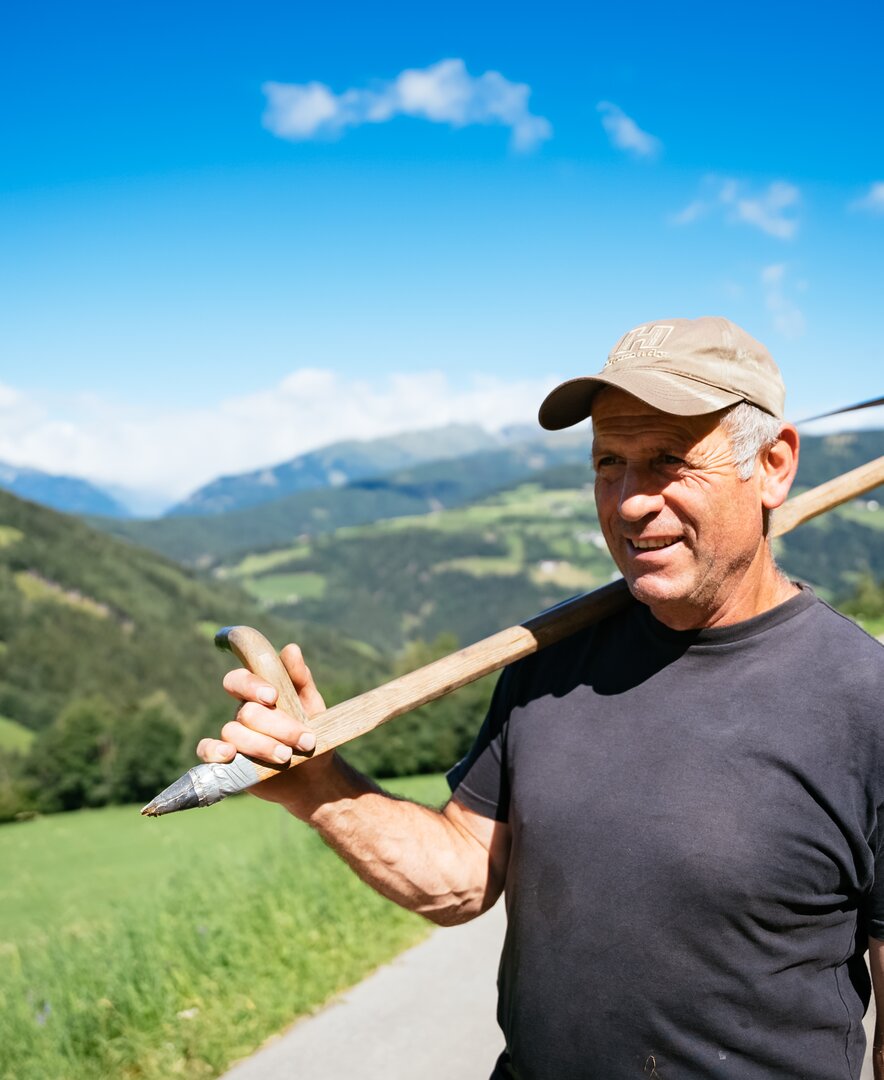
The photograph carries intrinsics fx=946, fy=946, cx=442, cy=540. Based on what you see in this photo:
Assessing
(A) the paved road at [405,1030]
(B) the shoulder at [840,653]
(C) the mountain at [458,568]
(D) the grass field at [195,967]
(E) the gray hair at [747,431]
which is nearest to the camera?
(B) the shoulder at [840,653]

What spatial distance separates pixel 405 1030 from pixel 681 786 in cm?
A: 265

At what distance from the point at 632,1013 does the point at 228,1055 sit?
262cm

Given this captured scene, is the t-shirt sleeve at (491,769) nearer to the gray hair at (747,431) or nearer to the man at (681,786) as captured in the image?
the man at (681,786)

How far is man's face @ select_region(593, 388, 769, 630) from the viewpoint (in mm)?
1799

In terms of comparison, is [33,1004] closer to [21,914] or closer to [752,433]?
[752,433]

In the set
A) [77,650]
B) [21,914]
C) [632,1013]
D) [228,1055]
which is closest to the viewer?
[632,1013]

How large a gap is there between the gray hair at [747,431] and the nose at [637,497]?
0.54ft

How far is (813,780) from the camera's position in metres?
1.62

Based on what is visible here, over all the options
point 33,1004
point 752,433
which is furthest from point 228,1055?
point 752,433

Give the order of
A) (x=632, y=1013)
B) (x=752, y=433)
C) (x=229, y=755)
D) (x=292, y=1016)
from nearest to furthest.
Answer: (x=229, y=755), (x=632, y=1013), (x=752, y=433), (x=292, y=1016)

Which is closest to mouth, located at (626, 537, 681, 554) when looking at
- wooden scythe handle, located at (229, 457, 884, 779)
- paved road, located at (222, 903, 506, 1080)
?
wooden scythe handle, located at (229, 457, 884, 779)

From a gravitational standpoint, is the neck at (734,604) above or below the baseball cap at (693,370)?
below

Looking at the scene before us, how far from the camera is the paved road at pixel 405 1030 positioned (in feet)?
11.5

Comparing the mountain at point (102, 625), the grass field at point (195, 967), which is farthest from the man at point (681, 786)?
the mountain at point (102, 625)
